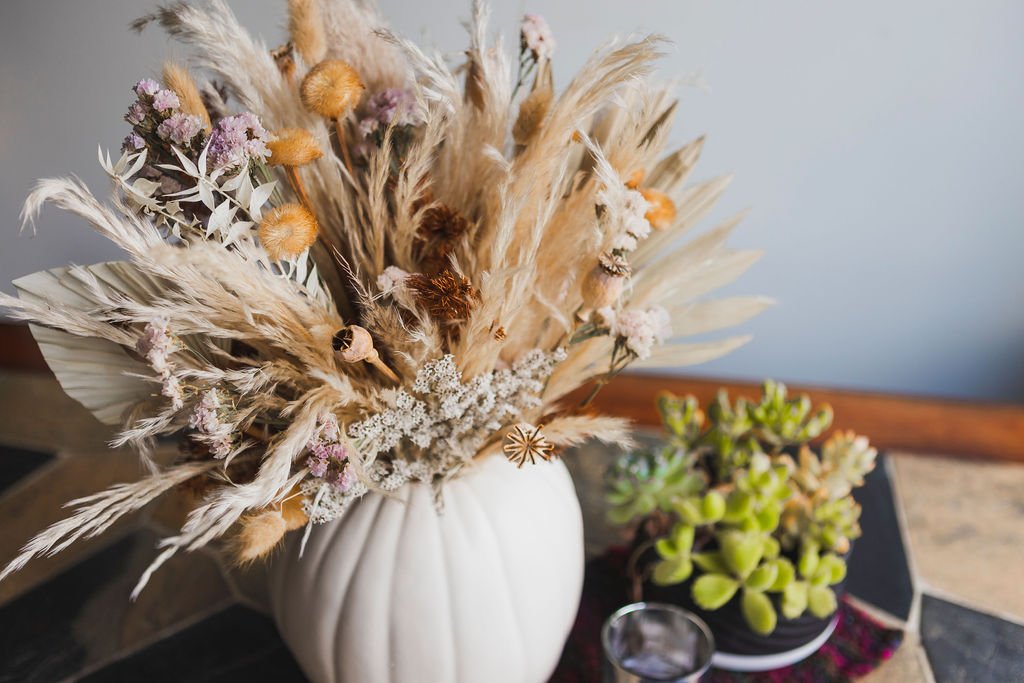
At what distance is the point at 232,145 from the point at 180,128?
3 cm

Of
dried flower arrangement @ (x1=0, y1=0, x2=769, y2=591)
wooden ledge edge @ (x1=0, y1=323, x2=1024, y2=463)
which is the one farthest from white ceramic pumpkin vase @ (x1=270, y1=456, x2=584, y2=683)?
wooden ledge edge @ (x1=0, y1=323, x2=1024, y2=463)

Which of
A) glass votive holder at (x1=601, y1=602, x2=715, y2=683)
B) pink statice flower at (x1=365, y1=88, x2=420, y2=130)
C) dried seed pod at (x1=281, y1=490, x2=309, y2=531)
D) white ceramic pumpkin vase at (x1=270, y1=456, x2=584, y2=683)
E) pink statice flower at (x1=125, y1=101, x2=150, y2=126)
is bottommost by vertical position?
glass votive holder at (x1=601, y1=602, x2=715, y2=683)

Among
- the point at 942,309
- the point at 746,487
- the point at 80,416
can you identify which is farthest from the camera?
the point at 942,309

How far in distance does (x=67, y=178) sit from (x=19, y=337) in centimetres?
93

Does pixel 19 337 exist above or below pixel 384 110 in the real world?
below

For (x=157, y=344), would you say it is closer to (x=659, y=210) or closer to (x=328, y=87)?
(x=328, y=87)

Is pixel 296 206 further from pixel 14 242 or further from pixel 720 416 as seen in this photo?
pixel 720 416

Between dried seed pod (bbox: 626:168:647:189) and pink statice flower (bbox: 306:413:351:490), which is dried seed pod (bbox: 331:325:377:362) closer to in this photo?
pink statice flower (bbox: 306:413:351:490)

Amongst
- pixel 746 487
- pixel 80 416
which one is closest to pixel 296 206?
pixel 746 487

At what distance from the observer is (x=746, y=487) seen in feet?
2.12

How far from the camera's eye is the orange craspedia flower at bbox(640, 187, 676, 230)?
516mm

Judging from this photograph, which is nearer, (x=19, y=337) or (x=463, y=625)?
(x=463, y=625)

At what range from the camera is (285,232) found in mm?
414

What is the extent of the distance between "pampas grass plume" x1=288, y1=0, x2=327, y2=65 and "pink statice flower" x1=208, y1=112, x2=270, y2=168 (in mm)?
96
